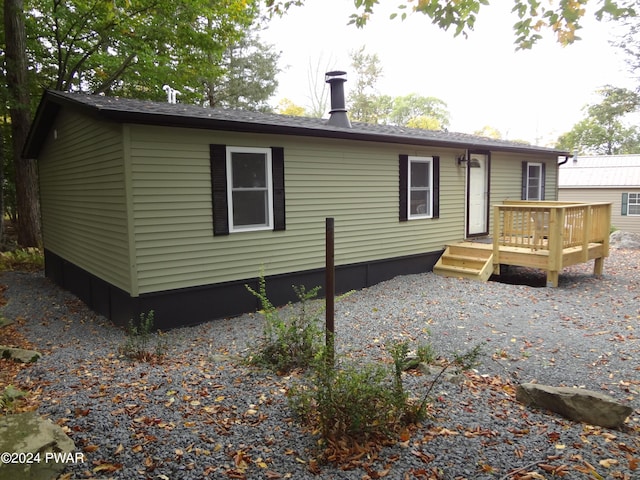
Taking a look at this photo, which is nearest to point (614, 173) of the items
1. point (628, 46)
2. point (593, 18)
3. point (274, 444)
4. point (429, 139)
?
point (628, 46)

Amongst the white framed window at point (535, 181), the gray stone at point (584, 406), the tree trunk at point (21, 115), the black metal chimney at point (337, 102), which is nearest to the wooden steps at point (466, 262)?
the black metal chimney at point (337, 102)

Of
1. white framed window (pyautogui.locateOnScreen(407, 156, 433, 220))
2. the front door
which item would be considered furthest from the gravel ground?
the front door

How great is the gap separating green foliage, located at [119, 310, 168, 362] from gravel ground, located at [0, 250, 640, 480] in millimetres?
166

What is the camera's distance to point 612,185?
22.5 m

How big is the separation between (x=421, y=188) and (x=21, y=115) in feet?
33.6

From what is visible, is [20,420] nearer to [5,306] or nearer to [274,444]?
[274,444]

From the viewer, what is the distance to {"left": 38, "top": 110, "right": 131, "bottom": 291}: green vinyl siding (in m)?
6.39

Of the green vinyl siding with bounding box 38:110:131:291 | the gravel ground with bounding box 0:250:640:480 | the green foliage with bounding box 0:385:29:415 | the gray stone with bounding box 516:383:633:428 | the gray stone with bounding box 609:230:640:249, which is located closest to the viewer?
the gravel ground with bounding box 0:250:640:480

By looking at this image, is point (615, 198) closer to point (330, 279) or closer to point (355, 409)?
point (330, 279)

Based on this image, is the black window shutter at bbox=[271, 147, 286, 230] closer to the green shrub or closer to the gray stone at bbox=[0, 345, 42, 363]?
the gray stone at bbox=[0, 345, 42, 363]

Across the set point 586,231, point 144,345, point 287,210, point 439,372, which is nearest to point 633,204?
point 586,231

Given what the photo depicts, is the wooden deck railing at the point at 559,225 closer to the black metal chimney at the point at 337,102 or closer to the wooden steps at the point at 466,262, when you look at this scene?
the wooden steps at the point at 466,262

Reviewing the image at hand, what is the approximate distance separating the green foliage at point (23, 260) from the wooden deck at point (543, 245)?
9928 millimetres

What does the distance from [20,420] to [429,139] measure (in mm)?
8360
